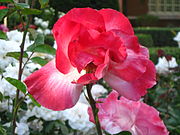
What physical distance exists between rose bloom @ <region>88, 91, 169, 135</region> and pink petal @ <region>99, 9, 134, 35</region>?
0.18m

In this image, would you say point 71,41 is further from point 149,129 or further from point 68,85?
point 149,129

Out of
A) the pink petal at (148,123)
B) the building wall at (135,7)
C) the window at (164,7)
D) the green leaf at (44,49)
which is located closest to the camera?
the pink petal at (148,123)

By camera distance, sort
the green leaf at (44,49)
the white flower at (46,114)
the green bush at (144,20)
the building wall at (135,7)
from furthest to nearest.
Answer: the building wall at (135,7), the green bush at (144,20), the white flower at (46,114), the green leaf at (44,49)

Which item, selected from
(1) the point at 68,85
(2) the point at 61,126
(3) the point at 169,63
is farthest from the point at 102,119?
(3) the point at 169,63

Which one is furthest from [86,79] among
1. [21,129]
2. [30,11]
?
[21,129]

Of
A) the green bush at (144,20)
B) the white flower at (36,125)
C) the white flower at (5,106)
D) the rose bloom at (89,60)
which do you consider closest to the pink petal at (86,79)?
the rose bloom at (89,60)

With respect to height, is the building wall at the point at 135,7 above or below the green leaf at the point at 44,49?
below

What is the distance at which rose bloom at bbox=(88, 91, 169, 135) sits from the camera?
0.74 m

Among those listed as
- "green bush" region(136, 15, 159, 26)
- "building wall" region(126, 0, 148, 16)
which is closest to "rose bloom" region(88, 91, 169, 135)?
"green bush" region(136, 15, 159, 26)

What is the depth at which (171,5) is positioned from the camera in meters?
22.9

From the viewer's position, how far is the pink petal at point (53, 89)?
572 millimetres

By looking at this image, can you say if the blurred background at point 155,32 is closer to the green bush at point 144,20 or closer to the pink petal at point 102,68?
the green bush at point 144,20

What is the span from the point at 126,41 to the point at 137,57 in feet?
0.09

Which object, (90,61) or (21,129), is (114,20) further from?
(21,129)
